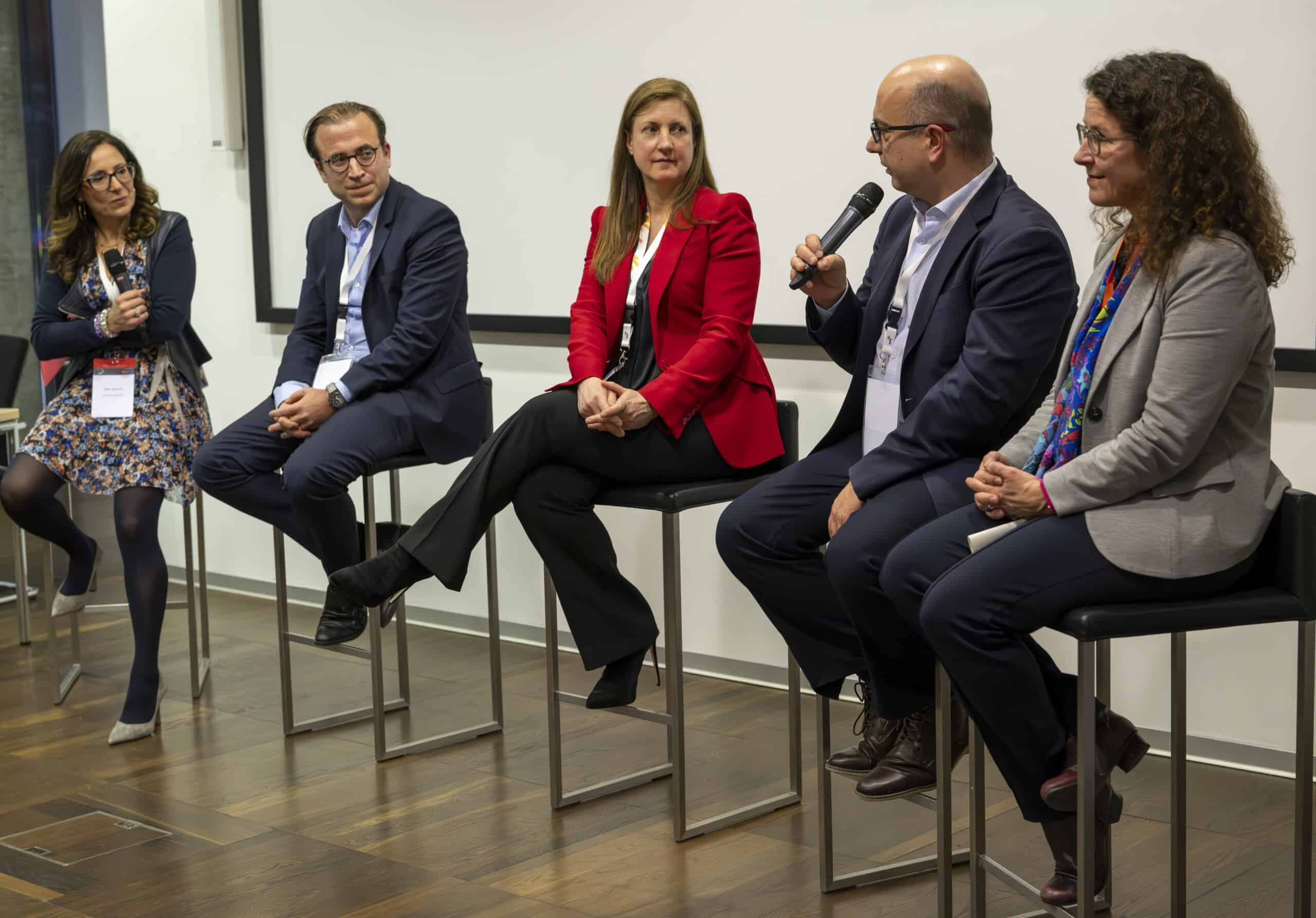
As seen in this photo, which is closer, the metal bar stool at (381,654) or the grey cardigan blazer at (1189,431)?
the grey cardigan blazer at (1189,431)

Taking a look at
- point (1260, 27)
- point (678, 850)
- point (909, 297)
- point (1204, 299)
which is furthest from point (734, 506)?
point (1260, 27)

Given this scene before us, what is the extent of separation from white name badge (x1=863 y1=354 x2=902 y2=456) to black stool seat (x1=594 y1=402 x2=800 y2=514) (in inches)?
12.2

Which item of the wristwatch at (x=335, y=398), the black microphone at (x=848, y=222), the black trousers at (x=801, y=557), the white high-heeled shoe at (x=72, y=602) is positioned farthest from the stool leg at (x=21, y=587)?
the black microphone at (x=848, y=222)

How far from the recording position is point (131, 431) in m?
3.87

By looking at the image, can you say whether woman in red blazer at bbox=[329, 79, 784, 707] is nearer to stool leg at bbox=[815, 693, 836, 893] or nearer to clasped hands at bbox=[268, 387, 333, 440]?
stool leg at bbox=[815, 693, 836, 893]

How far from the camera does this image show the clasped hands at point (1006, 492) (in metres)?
2.21

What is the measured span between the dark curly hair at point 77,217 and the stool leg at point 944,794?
268 cm

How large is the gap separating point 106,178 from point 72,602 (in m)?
1.18

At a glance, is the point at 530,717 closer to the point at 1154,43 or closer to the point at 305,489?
the point at 305,489

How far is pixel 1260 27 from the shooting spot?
3.05 m

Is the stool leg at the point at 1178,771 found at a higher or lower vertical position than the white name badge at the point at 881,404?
lower

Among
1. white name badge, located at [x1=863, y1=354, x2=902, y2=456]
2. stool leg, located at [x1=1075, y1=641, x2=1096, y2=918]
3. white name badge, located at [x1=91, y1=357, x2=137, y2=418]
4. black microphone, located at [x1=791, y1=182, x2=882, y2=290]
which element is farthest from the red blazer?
white name badge, located at [x1=91, y1=357, x2=137, y2=418]

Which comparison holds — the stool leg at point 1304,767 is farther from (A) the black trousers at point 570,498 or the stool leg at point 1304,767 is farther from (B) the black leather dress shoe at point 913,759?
(A) the black trousers at point 570,498

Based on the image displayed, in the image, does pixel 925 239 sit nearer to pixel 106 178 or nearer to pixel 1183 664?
pixel 1183 664
